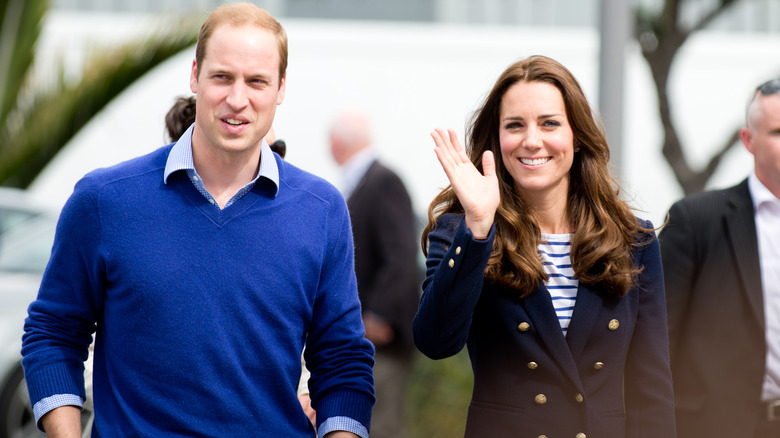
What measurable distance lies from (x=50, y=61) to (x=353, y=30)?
3.79 meters

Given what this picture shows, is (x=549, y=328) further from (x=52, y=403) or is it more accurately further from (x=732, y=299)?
(x=52, y=403)

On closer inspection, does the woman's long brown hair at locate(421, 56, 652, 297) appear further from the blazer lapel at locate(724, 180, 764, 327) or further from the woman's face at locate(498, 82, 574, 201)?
the blazer lapel at locate(724, 180, 764, 327)

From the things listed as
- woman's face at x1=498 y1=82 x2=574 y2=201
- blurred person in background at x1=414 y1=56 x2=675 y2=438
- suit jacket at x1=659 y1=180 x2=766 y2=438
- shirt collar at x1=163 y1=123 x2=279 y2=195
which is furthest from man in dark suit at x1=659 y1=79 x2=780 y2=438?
shirt collar at x1=163 y1=123 x2=279 y2=195

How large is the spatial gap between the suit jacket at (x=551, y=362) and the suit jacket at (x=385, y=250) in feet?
10.2

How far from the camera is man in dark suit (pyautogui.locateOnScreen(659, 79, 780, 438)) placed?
3.95m

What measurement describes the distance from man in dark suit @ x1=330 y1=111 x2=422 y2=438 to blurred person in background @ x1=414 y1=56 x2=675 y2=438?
2.96 meters

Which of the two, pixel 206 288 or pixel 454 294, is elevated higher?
pixel 206 288

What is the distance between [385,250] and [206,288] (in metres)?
3.58

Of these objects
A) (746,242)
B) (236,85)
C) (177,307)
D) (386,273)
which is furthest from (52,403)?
(386,273)

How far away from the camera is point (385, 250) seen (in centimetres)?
642

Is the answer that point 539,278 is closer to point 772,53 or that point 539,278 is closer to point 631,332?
point 631,332

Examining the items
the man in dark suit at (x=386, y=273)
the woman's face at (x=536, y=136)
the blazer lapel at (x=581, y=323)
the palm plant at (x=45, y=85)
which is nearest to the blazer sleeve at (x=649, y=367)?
the blazer lapel at (x=581, y=323)

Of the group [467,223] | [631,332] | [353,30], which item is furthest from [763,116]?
[353,30]

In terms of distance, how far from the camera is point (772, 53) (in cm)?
1283
